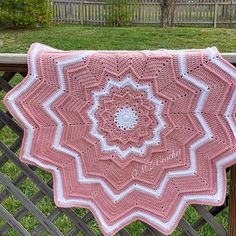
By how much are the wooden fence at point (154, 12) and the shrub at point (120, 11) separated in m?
0.03

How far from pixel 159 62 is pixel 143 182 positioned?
45 centimetres

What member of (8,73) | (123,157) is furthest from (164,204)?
(8,73)

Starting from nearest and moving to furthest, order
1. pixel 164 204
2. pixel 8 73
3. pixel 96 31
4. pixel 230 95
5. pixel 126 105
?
pixel 230 95
pixel 126 105
pixel 164 204
pixel 8 73
pixel 96 31

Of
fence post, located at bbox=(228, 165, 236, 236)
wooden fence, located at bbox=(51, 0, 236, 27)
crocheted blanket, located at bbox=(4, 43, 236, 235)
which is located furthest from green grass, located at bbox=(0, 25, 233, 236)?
crocheted blanket, located at bbox=(4, 43, 236, 235)

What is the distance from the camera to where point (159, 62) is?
5.05 feet

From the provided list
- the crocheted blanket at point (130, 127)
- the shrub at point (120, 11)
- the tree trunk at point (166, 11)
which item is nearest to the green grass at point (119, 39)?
the tree trunk at point (166, 11)

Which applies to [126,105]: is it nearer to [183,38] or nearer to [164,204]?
[164,204]

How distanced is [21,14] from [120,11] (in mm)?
2450

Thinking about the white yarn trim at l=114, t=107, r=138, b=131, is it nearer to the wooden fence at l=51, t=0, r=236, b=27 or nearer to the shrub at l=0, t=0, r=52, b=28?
the shrub at l=0, t=0, r=52, b=28

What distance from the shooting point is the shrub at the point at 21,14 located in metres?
9.53

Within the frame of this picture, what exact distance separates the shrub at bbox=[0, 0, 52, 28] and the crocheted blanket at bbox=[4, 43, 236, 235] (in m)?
8.23

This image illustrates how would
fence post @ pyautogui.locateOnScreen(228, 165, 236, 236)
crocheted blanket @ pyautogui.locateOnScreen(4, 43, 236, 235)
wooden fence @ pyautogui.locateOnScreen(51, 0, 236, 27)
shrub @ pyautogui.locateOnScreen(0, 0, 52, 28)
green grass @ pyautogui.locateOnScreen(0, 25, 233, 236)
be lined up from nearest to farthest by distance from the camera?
1. crocheted blanket @ pyautogui.locateOnScreen(4, 43, 236, 235)
2. fence post @ pyautogui.locateOnScreen(228, 165, 236, 236)
3. green grass @ pyautogui.locateOnScreen(0, 25, 233, 236)
4. shrub @ pyautogui.locateOnScreen(0, 0, 52, 28)
5. wooden fence @ pyautogui.locateOnScreen(51, 0, 236, 27)

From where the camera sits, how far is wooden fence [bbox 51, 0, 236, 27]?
36.4 ft

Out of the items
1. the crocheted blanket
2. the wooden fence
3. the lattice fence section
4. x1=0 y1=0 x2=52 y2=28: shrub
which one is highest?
the crocheted blanket
